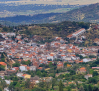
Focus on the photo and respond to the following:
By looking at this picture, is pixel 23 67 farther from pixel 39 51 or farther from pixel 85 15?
pixel 85 15

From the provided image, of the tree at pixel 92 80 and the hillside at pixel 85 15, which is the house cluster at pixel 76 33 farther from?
the hillside at pixel 85 15

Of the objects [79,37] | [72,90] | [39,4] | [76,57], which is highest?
[39,4]

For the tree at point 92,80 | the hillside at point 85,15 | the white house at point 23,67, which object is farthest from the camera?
the hillside at point 85,15

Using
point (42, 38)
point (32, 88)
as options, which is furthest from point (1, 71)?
point (42, 38)

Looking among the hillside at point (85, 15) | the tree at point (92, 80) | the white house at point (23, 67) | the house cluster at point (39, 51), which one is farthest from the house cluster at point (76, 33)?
the hillside at point (85, 15)

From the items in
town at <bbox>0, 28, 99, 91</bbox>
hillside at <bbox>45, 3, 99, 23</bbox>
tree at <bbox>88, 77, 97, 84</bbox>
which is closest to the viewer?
tree at <bbox>88, 77, 97, 84</bbox>

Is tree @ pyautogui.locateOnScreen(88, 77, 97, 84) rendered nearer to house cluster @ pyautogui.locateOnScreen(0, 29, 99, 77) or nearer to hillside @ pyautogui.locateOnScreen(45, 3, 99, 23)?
house cluster @ pyautogui.locateOnScreen(0, 29, 99, 77)

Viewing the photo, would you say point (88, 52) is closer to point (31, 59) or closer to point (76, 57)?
point (76, 57)

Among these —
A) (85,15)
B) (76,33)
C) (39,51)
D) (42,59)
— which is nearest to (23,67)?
(42,59)

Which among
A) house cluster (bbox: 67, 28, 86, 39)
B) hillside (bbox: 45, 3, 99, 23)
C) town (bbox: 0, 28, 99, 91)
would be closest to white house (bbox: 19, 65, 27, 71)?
town (bbox: 0, 28, 99, 91)
